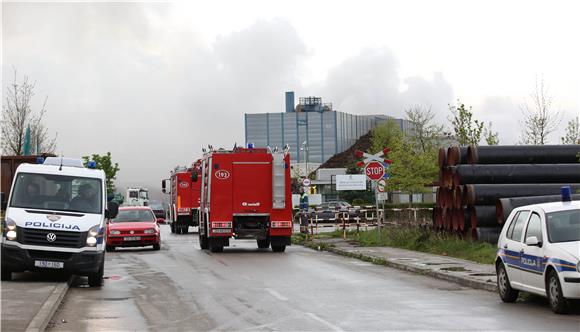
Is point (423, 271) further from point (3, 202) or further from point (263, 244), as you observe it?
point (263, 244)

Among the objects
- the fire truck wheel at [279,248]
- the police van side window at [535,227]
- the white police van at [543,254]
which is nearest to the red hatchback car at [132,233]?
the fire truck wheel at [279,248]

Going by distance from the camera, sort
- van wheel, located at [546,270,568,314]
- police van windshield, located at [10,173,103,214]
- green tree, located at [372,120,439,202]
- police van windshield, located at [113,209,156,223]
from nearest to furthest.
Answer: van wheel, located at [546,270,568,314]
police van windshield, located at [10,173,103,214]
police van windshield, located at [113,209,156,223]
green tree, located at [372,120,439,202]

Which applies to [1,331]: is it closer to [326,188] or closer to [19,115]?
[19,115]

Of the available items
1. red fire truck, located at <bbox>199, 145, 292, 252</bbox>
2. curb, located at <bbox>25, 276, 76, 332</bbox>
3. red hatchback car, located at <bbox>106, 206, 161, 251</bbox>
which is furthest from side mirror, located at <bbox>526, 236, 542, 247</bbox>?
red hatchback car, located at <bbox>106, 206, 161, 251</bbox>

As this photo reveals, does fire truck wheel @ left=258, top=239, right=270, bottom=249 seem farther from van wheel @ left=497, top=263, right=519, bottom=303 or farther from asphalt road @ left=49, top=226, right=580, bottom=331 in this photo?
van wheel @ left=497, top=263, right=519, bottom=303

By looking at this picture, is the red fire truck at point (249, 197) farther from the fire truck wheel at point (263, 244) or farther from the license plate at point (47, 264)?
the license plate at point (47, 264)

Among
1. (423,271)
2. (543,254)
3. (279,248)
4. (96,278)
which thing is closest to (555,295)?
(543,254)

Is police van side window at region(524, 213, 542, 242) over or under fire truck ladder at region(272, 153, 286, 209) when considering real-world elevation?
under

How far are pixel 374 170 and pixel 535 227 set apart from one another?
1726 cm

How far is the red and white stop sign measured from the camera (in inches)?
1204

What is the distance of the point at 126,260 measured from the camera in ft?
85.8

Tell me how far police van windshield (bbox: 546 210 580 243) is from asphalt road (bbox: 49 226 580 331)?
1111 millimetres

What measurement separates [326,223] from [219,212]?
32.7 meters

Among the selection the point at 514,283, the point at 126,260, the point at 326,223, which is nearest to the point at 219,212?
the point at 126,260
